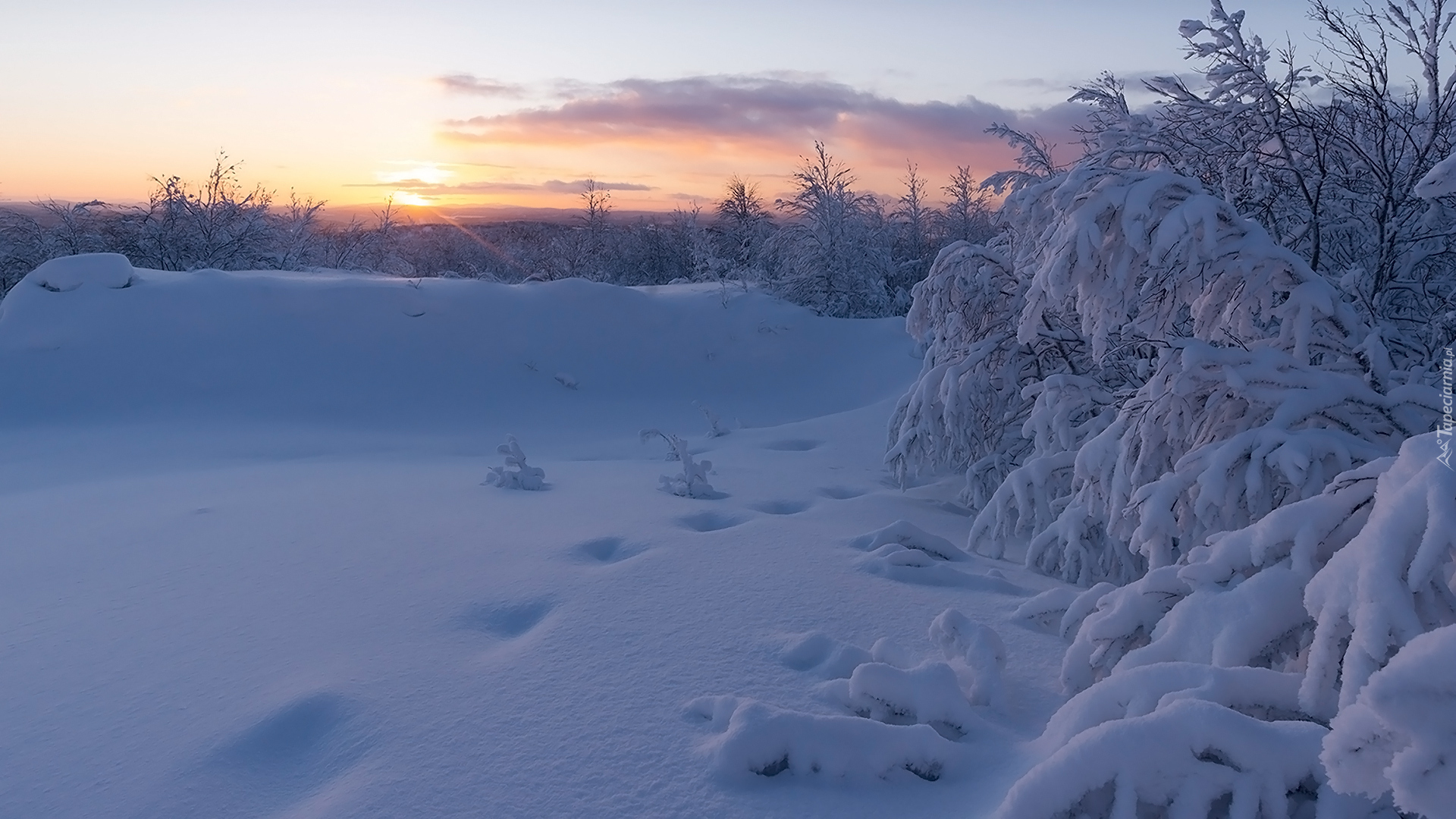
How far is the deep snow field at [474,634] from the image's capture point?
6.47 feet

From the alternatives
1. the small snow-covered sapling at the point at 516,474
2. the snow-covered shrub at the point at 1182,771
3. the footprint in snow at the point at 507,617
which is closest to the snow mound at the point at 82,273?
the small snow-covered sapling at the point at 516,474

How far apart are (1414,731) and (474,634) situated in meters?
2.52

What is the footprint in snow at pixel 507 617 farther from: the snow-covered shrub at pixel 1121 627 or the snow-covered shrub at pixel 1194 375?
the snow-covered shrub at pixel 1194 375

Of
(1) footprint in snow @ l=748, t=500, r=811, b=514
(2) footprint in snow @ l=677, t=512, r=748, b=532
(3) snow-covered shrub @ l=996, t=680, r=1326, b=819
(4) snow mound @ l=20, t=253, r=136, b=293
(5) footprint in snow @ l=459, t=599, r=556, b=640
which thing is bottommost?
(1) footprint in snow @ l=748, t=500, r=811, b=514

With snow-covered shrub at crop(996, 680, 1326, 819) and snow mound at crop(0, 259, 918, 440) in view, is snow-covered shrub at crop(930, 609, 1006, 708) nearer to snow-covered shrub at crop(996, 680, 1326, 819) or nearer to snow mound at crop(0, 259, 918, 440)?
snow-covered shrub at crop(996, 680, 1326, 819)

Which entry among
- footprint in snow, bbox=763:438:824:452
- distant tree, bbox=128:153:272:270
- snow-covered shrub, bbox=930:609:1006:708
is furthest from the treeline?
snow-covered shrub, bbox=930:609:1006:708

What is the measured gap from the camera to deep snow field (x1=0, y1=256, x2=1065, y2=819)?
1.97 meters

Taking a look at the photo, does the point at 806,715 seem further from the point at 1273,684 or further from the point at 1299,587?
the point at 1299,587

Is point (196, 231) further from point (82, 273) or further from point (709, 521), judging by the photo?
point (709, 521)

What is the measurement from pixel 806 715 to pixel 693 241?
25.7 meters

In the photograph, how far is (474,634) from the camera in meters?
2.84

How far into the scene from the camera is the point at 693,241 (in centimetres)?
2695

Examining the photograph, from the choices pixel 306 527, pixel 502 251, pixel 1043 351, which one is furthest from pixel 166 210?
pixel 502 251

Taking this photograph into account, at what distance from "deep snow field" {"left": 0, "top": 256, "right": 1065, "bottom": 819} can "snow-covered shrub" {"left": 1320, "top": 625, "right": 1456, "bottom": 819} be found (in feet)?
2.70
